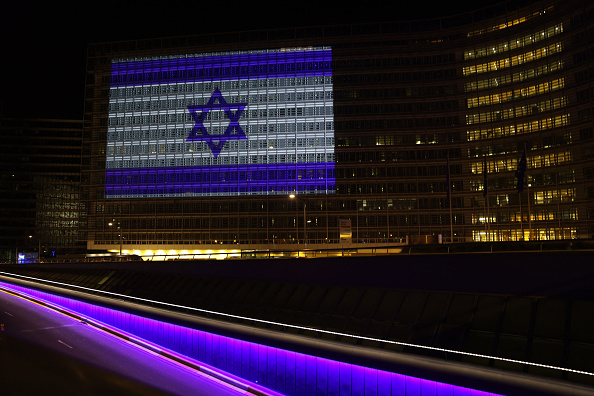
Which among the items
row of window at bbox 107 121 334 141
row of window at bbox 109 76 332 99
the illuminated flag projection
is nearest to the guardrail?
the illuminated flag projection

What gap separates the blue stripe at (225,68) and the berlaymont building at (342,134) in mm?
284

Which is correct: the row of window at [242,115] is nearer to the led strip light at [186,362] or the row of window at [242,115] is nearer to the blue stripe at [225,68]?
the blue stripe at [225,68]

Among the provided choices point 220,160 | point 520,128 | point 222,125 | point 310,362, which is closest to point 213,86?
point 222,125

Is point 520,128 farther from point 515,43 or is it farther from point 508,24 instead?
point 508,24

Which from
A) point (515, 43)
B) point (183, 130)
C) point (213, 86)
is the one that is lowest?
point (183, 130)

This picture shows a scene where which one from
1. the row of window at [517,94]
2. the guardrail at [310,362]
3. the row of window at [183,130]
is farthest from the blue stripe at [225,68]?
the guardrail at [310,362]

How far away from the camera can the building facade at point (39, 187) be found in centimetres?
15150

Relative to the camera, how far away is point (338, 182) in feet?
318

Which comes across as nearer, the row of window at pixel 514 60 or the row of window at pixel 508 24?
the row of window at pixel 514 60

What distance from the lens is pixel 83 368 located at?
25.6m

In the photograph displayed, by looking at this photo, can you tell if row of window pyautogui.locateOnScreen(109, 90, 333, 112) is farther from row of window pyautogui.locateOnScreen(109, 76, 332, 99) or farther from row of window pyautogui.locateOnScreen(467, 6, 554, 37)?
row of window pyautogui.locateOnScreen(467, 6, 554, 37)

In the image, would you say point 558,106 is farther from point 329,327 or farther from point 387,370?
point 387,370

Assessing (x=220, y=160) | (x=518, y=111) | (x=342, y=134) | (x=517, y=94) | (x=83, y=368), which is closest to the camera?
(x=83, y=368)

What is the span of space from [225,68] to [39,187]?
276 feet
